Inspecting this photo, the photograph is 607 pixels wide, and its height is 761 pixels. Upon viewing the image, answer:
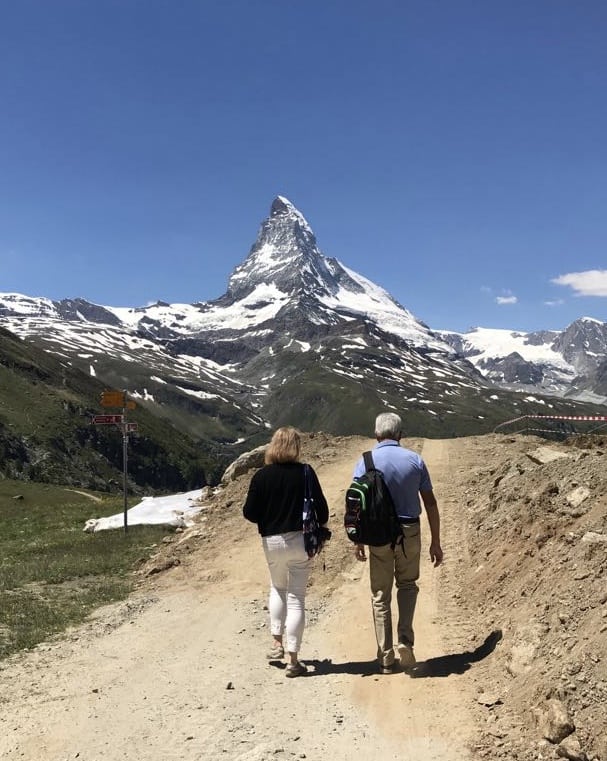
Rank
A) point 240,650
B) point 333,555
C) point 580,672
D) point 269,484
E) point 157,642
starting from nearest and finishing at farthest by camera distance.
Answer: point 580,672, point 269,484, point 240,650, point 157,642, point 333,555

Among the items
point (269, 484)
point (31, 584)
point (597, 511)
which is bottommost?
point (31, 584)

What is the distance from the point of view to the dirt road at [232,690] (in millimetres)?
7551

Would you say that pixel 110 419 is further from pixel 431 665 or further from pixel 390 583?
pixel 431 665

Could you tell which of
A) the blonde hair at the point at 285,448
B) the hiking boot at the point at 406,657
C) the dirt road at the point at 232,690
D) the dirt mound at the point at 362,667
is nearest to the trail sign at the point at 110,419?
the dirt mound at the point at 362,667

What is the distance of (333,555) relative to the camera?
1747 cm

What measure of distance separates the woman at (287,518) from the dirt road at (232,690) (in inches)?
36.3

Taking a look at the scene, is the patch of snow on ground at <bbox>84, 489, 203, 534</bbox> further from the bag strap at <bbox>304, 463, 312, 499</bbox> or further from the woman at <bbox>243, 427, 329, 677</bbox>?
the bag strap at <bbox>304, 463, 312, 499</bbox>

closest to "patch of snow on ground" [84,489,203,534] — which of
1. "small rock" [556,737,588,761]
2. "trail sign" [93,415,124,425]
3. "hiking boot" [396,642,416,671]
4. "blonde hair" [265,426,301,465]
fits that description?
"trail sign" [93,415,124,425]

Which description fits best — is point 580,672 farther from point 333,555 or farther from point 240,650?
point 333,555

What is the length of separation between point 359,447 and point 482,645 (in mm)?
27310

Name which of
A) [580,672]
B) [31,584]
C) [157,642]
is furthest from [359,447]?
[580,672]

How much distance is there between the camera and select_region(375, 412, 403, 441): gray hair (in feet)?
32.6

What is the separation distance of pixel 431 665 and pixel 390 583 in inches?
56.2

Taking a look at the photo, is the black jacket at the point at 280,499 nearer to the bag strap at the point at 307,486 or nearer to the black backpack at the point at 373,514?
the bag strap at the point at 307,486
